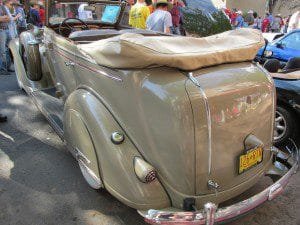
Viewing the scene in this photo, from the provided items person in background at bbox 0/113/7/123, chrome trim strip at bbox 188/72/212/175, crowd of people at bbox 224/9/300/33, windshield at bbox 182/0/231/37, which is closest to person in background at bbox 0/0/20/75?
person in background at bbox 0/113/7/123

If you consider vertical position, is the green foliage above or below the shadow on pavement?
above

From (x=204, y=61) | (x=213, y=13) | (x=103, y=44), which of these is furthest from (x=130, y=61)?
(x=213, y=13)

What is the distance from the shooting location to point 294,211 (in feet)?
10.0

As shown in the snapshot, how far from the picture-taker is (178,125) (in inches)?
90.1

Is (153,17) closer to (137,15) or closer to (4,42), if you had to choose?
(137,15)

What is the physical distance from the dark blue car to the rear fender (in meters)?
5.42

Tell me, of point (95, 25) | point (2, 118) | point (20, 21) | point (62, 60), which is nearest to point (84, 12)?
point (95, 25)

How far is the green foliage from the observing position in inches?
224

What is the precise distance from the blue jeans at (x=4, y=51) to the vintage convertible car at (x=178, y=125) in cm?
528

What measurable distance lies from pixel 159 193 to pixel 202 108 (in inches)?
26.8

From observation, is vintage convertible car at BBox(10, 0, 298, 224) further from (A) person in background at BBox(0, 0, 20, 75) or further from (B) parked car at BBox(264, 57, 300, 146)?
(A) person in background at BBox(0, 0, 20, 75)

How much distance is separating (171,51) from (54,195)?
180 cm

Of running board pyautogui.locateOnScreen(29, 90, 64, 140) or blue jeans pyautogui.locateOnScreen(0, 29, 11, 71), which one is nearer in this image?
running board pyautogui.locateOnScreen(29, 90, 64, 140)

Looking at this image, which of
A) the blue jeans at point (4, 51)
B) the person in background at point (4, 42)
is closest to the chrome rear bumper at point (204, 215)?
the person in background at point (4, 42)
